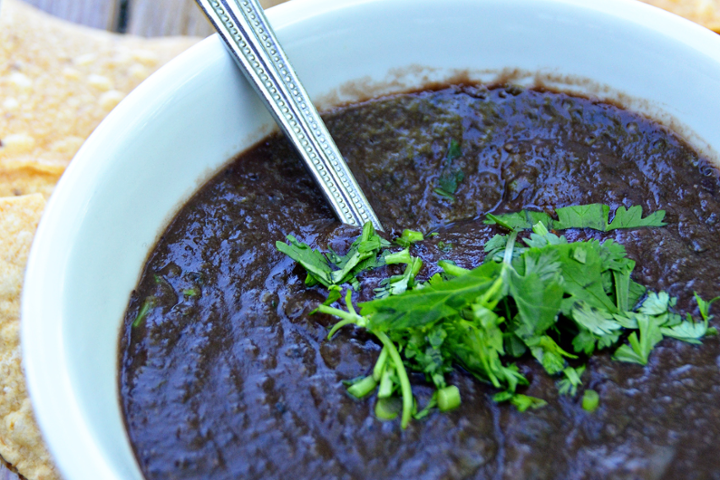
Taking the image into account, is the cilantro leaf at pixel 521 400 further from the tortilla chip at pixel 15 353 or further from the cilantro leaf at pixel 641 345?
the tortilla chip at pixel 15 353

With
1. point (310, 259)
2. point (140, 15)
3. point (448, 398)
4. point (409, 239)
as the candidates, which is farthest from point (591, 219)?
point (140, 15)

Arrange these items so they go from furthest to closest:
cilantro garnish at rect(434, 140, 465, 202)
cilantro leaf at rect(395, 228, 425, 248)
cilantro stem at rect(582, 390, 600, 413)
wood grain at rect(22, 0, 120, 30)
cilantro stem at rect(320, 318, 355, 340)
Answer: wood grain at rect(22, 0, 120, 30)
cilantro garnish at rect(434, 140, 465, 202)
cilantro leaf at rect(395, 228, 425, 248)
cilantro stem at rect(320, 318, 355, 340)
cilantro stem at rect(582, 390, 600, 413)

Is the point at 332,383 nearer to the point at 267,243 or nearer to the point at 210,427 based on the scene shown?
the point at 210,427

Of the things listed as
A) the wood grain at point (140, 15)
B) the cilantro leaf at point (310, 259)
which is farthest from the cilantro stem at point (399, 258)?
the wood grain at point (140, 15)

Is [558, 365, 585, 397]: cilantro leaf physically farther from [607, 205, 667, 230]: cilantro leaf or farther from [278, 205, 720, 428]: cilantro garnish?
[607, 205, 667, 230]: cilantro leaf

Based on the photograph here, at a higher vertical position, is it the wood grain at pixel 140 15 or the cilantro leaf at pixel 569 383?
the wood grain at pixel 140 15

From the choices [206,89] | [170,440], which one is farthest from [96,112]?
[170,440]

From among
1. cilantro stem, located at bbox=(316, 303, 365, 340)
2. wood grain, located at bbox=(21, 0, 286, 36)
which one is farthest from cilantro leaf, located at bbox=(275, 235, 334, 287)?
wood grain, located at bbox=(21, 0, 286, 36)
